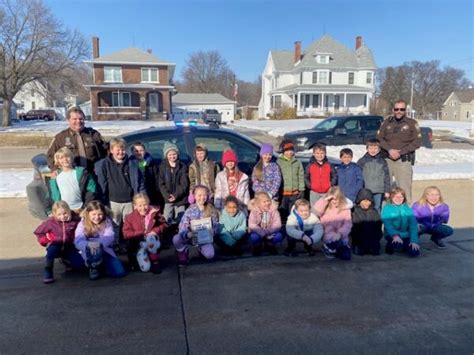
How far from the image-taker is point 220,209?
4625mm

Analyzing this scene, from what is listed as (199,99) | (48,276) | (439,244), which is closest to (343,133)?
(439,244)

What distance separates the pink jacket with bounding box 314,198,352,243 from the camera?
14.5 feet

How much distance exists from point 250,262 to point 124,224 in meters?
1.53

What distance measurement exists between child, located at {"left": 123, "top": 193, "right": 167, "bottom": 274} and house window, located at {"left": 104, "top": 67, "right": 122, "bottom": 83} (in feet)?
122

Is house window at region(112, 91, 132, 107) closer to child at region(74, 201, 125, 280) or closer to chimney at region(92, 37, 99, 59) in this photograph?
chimney at region(92, 37, 99, 59)

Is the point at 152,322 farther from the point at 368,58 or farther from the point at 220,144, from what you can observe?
the point at 368,58

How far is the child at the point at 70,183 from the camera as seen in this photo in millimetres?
4078

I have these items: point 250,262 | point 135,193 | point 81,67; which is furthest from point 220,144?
point 81,67

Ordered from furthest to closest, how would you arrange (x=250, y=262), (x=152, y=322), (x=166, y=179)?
1. (x=166, y=179)
2. (x=250, y=262)
3. (x=152, y=322)

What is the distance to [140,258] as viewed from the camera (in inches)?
157

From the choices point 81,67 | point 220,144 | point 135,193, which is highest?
point 81,67

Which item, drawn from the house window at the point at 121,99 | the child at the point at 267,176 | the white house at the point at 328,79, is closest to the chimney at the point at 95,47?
the house window at the point at 121,99

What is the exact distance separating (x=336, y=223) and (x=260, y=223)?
3.11 feet

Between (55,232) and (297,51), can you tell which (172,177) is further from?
(297,51)
